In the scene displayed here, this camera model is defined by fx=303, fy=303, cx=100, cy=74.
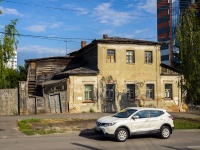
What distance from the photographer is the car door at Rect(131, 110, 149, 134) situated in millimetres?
14609

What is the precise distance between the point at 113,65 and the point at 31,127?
497 inches

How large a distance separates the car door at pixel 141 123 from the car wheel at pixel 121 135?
464 mm

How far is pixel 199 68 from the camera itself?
19828mm

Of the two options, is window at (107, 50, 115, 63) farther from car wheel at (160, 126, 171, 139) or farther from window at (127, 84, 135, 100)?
car wheel at (160, 126, 171, 139)

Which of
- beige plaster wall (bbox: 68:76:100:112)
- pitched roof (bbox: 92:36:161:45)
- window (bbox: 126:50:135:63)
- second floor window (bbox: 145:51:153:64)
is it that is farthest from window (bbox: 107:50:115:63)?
second floor window (bbox: 145:51:153:64)

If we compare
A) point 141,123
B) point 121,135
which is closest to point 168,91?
point 141,123

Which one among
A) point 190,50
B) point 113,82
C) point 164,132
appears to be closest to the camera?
point 164,132

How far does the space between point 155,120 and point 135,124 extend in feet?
4.00

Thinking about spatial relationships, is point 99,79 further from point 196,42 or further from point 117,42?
point 196,42

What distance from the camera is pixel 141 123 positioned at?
48.6 ft

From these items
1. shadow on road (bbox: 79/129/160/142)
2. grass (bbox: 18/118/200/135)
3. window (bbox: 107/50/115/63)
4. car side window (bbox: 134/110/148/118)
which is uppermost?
window (bbox: 107/50/115/63)

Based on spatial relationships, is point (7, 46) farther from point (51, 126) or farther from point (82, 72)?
point (82, 72)

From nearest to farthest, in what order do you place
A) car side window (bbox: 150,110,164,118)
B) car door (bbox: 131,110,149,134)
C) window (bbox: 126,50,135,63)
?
car door (bbox: 131,110,149,134) < car side window (bbox: 150,110,164,118) < window (bbox: 126,50,135,63)

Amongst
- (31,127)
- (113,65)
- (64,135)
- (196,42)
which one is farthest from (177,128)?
(113,65)
